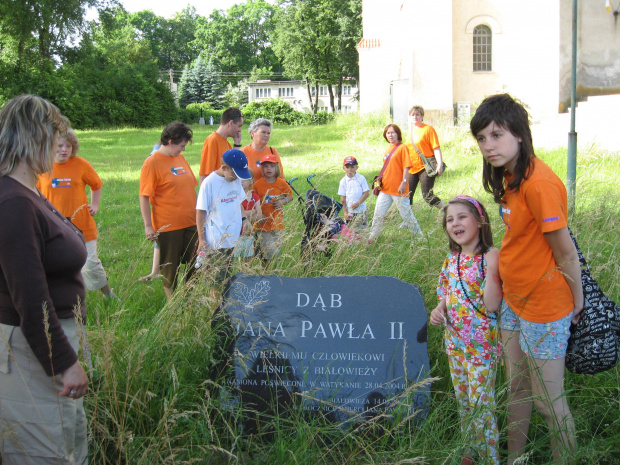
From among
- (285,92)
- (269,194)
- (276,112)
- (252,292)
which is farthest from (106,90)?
(285,92)

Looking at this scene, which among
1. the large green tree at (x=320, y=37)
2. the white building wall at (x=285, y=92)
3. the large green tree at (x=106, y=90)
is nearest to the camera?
the large green tree at (x=106, y=90)

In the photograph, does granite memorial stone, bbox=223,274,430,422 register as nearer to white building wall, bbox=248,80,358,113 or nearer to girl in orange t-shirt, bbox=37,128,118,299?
girl in orange t-shirt, bbox=37,128,118,299

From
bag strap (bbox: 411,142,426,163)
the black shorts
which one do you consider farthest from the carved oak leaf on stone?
bag strap (bbox: 411,142,426,163)

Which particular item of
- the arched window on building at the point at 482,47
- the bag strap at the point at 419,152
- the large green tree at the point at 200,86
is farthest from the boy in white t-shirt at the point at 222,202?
the large green tree at the point at 200,86

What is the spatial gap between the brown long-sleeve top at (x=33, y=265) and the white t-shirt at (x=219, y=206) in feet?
8.04

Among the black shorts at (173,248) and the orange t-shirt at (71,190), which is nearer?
the orange t-shirt at (71,190)

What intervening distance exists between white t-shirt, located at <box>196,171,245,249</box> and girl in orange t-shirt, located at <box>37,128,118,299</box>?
1.24 meters

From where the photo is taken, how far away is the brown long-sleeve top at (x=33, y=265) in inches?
86.2

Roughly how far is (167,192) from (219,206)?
89 centimetres

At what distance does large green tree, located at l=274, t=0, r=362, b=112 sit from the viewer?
5341cm

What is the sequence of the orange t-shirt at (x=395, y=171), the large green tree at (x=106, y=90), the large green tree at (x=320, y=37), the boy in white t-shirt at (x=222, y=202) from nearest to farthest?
the boy in white t-shirt at (x=222, y=202), the orange t-shirt at (x=395, y=171), the large green tree at (x=106, y=90), the large green tree at (x=320, y=37)

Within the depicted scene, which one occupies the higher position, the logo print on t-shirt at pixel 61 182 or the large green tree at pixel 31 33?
the large green tree at pixel 31 33

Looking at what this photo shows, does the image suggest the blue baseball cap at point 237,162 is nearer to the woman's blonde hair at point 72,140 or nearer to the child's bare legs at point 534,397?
the woman's blonde hair at point 72,140

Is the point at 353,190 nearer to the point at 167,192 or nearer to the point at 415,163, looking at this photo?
the point at 415,163
